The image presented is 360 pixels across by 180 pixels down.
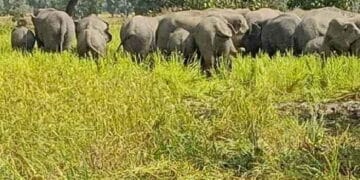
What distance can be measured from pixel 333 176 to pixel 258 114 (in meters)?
1.19

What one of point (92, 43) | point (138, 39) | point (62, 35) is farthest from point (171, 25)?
point (62, 35)

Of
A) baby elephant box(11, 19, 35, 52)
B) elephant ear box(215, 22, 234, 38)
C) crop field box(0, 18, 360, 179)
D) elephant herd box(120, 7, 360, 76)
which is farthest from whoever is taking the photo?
baby elephant box(11, 19, 35, 52)

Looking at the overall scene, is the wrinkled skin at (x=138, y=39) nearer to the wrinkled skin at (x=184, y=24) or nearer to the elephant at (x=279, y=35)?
the wrinkled skin at (x=184, y=24)

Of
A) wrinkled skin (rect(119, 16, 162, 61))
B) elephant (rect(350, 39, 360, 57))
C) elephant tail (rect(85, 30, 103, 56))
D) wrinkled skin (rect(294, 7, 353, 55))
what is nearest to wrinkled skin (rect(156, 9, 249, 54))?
wrinkled skin (rect(119, 16, 162, 61))

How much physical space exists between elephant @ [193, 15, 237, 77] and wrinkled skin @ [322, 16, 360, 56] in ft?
4.63

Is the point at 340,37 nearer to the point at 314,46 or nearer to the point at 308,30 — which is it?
the point at 314,46

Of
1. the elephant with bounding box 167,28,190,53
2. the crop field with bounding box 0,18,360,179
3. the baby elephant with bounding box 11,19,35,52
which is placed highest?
the crop field with bounding box 0,18,360,179

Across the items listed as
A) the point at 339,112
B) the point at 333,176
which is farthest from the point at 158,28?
the point at 333,176

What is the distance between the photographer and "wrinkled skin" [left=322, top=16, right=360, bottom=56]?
9.33m

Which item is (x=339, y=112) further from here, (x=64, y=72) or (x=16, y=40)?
(x=16, y=40)

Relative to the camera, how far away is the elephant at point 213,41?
8.69 m

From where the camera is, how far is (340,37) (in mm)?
9336

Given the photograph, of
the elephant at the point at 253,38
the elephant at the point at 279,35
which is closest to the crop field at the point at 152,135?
the elephant at the point at 279,35

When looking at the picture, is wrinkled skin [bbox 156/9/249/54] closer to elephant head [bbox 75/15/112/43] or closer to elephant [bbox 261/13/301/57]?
elephant [bbox 261/13/301/57]
